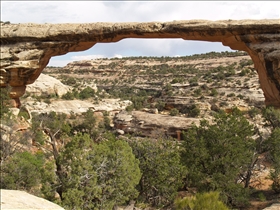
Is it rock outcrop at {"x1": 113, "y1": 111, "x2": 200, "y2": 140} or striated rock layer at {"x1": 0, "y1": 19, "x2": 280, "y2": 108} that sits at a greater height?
striated rock layer at {"x1": 0, "y1": 19, "x2": 280, "y2": 108}

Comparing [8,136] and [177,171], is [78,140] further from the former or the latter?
[8,136]

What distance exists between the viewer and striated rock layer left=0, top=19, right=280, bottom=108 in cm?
912

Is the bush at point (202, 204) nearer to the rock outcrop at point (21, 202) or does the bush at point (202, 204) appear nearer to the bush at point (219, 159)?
the rock outcrop at point (21, 202)

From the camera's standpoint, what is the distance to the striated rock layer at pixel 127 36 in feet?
29.9

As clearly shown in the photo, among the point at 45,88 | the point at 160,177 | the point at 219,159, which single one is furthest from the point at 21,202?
the point at 45,88

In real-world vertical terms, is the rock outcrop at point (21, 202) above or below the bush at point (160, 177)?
above

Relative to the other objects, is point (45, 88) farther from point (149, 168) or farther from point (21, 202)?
point (21, 202)

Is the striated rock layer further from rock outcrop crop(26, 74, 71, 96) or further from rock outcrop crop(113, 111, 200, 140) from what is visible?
rock outcrop crop(26, 74, 71, 96)

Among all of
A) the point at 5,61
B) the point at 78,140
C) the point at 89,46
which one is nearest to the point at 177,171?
the point at 78,140

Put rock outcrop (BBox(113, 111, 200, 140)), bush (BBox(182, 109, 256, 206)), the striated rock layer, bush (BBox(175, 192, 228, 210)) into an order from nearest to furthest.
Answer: bush (BBox(175, 192, 228, 210)) < bush (BBox(182, 109, 256, 206)) < the striated rock layer < rock outcrop (BBox(113, 111, 200, 140))

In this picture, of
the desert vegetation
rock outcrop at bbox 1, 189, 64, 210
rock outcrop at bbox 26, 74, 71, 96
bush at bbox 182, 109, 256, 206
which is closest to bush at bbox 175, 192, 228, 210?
the desert vegetation

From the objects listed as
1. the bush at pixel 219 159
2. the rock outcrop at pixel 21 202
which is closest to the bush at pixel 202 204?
the rock outcrop at pixel 21 202

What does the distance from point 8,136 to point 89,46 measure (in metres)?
5.84

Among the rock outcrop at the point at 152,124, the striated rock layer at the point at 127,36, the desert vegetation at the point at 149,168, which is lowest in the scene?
the rock outcrop at the point at 152,124
